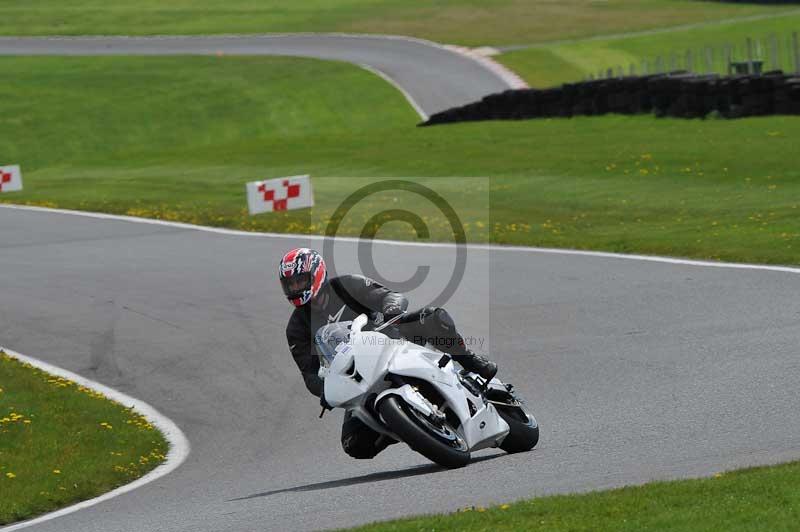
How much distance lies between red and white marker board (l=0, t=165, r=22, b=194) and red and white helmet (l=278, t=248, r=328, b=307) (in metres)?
24.1

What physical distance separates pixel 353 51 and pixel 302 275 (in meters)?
52.3

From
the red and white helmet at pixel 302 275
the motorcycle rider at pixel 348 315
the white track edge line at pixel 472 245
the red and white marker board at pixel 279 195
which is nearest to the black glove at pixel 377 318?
the motorcycle rider at pixel 348 315

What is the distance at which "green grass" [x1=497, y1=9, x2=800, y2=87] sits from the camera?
177 ft

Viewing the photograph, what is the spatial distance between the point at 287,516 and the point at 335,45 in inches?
2185

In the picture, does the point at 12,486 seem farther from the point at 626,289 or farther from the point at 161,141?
the point at 161,141

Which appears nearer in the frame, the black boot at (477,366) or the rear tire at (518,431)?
the black boot at (477,366)

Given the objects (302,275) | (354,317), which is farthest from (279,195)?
(302,275)

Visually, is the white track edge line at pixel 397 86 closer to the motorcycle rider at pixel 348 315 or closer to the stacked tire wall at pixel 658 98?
the stacked tire wall at pixel 658 98

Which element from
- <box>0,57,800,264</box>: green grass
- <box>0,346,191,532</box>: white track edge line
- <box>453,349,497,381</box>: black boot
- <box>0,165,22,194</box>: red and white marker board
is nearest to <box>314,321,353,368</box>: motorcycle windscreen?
<box>453,349,497,381</box>: black boot

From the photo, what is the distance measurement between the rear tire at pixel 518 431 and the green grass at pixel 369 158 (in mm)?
7743

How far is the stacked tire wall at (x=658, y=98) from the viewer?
28.4 m

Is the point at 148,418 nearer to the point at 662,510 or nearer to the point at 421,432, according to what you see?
the point at 421,432

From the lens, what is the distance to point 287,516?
8.20 m

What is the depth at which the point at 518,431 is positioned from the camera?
9.50 m
